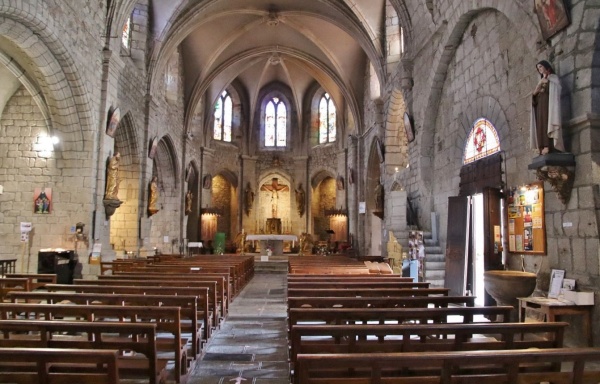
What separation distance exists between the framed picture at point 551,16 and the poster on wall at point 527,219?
219 centimetres

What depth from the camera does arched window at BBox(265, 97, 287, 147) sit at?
2767 centimetres

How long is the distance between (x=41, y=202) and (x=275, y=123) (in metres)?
18.2

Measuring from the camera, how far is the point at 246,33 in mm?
20938

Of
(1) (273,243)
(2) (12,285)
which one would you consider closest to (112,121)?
(2) (12,285)

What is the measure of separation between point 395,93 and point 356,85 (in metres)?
6.30

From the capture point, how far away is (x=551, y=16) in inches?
241

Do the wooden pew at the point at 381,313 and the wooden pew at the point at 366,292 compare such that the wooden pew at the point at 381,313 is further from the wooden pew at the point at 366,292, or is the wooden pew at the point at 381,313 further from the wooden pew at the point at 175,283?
the wooden pew at the point at 175,283

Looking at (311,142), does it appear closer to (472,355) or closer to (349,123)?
(349,123)

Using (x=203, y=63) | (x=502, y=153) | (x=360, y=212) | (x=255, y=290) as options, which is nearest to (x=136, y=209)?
(x=255, y=290)

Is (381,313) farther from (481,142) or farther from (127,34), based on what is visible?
(127,34)

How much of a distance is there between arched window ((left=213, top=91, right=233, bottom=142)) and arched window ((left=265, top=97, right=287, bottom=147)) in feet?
7.83

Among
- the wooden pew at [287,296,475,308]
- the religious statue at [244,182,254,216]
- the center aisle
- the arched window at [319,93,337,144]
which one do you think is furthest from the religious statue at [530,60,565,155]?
the religious statue at [244,182,254,216]

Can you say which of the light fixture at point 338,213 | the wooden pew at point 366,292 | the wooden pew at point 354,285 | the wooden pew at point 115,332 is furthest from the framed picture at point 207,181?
the wooden pew at point 115,332

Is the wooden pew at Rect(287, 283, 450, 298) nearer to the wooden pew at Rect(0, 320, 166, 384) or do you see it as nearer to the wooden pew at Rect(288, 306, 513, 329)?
the wooden pew at Rect(288, 306, 513, 329)
